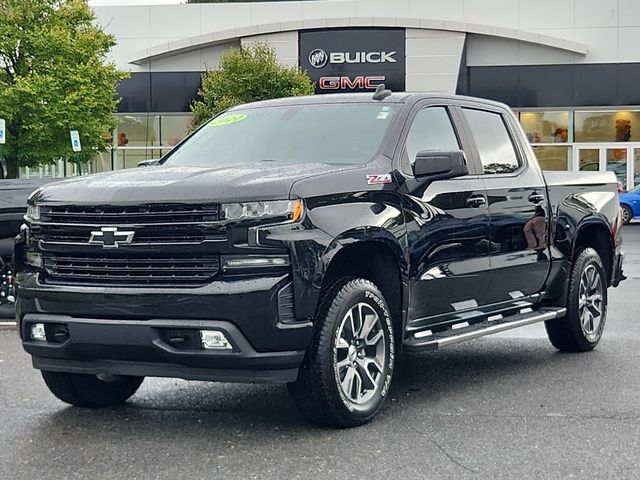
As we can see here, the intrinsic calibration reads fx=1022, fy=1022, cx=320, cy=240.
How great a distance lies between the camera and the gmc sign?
119 ft

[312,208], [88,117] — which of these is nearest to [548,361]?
[312,208]

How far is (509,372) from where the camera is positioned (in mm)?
7156

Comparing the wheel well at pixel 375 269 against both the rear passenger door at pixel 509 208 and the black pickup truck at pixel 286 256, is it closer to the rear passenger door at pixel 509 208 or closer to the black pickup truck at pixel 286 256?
the black pickup truck at pixel 286 256

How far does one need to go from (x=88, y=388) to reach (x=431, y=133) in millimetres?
2646

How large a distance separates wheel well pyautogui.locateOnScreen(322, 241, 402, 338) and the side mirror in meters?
0.56

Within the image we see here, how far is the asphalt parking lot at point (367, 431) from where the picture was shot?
4.68m

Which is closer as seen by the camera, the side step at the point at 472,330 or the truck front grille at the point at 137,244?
the truck front grille at the point at 137,244

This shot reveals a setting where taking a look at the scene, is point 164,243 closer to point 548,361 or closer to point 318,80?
point 548,361

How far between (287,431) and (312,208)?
1.20 meters

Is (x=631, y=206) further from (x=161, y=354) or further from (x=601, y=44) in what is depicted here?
(x=161, y=354)

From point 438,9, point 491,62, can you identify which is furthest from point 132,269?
point 438,9

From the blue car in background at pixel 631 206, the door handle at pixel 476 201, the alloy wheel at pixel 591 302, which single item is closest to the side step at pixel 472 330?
the alloy wheel at pixel 591 302

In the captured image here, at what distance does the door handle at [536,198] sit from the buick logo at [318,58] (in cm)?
3003

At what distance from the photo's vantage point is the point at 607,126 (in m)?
36.7
